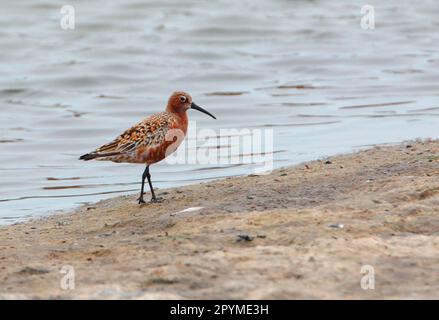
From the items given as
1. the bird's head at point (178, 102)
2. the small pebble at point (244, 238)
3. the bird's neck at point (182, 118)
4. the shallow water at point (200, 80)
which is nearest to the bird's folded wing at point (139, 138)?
the bird's neck at point (182, 118)

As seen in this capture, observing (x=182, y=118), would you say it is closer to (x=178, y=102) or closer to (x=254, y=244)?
(x=178, y=102)

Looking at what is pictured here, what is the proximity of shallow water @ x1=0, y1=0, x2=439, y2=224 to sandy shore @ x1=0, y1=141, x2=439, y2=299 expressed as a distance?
114 inches

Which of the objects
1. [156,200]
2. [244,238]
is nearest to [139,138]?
[156,200]

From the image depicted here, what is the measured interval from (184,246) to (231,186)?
2665 millimetres

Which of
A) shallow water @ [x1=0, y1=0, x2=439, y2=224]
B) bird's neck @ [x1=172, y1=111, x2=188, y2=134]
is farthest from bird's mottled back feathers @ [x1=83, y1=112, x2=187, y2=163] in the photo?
shallow water @ [x1=0, y1=0, x2=439, y2=224]

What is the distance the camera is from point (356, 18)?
24828 millimetres

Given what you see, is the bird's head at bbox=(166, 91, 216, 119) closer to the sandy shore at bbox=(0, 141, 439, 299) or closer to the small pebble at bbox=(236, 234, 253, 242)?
the sandy shore at bbox=(0, 141, 439, 299)

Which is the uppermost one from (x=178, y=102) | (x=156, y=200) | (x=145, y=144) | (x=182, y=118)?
(x=178, y=102)

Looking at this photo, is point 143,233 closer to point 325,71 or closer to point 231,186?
point 231,186

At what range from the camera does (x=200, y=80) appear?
19594 mm

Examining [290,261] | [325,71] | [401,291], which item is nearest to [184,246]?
[290,261]

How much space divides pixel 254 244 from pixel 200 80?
43.4 ft

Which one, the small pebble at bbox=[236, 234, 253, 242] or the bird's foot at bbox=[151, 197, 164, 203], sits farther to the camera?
the bird's foot at bbox=[151, 197, 164, 203]

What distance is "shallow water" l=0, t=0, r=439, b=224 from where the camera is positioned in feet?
42.2
